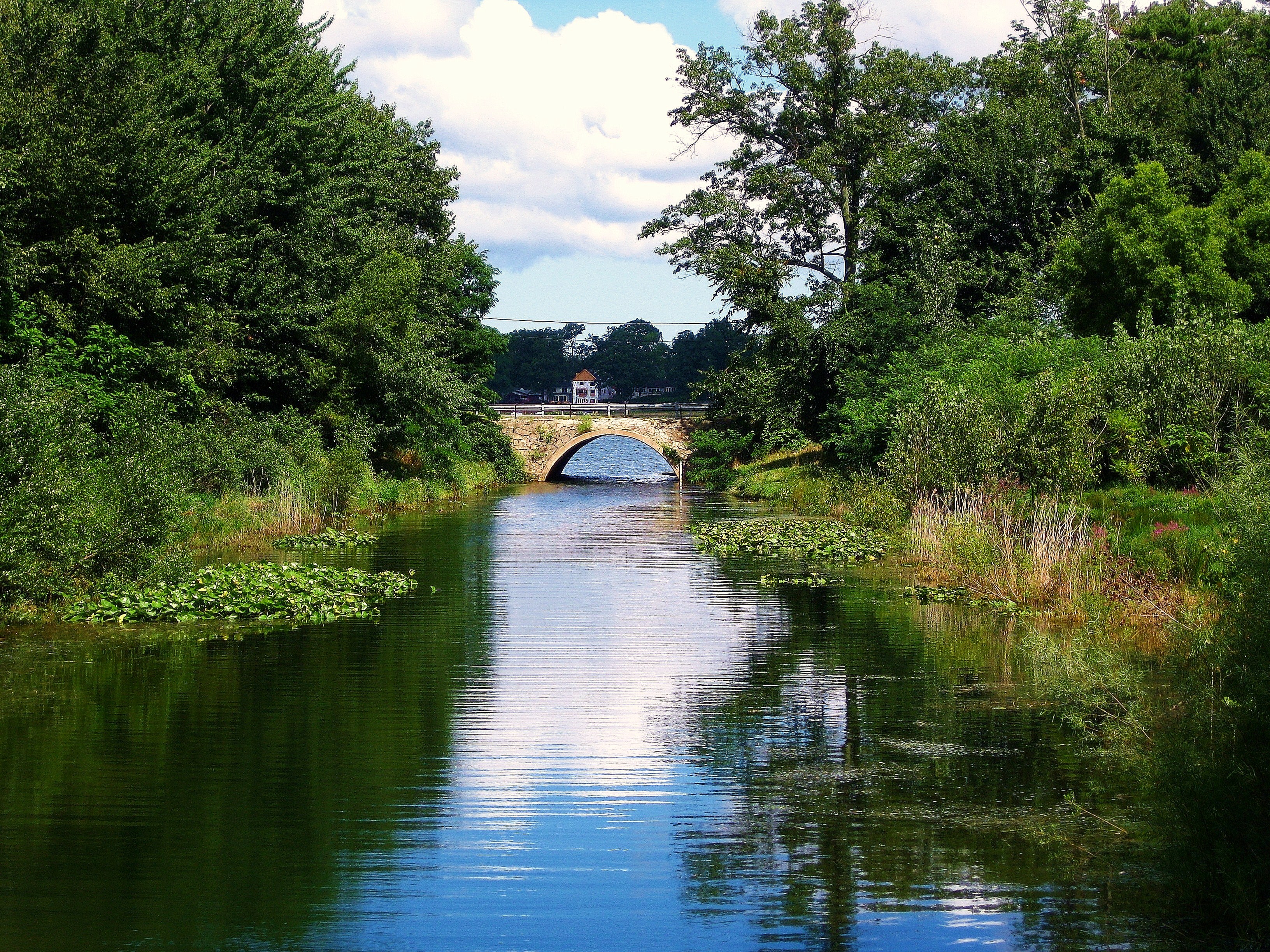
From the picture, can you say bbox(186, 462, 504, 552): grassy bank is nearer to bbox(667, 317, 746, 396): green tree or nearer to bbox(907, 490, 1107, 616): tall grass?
bbox(907, 490, 1107, 616): tall grass

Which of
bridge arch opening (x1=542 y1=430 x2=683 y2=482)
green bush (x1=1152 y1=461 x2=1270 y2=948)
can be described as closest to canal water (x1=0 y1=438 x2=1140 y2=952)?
green bush (x1=1152 y1=461 x2=1270 y2=948)

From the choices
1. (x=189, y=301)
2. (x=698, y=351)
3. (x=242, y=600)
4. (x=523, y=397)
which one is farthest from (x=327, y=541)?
(x=523, y=397)

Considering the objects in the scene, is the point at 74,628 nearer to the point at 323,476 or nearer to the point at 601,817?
the point at 601,817

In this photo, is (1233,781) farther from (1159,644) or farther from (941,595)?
(941,595)

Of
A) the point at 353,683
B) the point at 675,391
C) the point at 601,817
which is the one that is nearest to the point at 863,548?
the point at 353,683

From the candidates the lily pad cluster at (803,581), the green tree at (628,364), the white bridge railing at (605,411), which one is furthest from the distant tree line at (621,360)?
the lily pad cluster at (803,581)

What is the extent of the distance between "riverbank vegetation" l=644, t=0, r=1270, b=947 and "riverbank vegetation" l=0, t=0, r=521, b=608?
12028 mm

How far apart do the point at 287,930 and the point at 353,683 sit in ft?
20.8

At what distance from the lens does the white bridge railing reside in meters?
59.2

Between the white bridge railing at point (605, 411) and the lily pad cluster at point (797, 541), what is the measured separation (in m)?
28.8

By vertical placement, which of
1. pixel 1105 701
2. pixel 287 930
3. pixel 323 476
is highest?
pixel 323 476

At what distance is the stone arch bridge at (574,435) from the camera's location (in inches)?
2286

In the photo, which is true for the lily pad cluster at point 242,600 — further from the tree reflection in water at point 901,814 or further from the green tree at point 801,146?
the green tree at point 801,146

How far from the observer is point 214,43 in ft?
96.2
